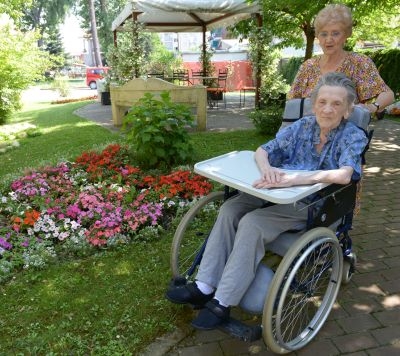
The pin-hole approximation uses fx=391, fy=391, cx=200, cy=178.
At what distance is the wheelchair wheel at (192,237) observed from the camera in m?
2.39

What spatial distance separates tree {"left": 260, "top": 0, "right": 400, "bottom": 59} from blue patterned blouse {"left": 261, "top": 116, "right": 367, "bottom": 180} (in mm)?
4887

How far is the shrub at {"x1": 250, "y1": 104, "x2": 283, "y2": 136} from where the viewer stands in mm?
6920

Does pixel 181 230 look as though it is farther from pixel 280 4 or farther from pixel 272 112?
pixel 280 4

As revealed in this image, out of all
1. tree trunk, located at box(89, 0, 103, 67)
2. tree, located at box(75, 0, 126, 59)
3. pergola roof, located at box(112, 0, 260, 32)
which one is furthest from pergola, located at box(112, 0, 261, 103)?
tree, located at box(75, 0, 126, 59)

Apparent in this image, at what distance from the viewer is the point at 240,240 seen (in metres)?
2.04

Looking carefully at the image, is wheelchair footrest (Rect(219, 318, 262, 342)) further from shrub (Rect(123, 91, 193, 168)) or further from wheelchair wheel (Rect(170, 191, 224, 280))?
shrub (Rect(123, 91, 193, 168))

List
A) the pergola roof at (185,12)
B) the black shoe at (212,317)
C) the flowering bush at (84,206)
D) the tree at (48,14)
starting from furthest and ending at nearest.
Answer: the tree at (48,14), the pergola roof at (185,12), the flowering bush at (84,206), the black shoe at (212,317)

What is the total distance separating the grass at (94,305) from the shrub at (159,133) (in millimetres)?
1447

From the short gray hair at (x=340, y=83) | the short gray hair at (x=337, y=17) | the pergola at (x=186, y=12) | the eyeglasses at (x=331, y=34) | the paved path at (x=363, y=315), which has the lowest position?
the paved path at (x=363, y=315)

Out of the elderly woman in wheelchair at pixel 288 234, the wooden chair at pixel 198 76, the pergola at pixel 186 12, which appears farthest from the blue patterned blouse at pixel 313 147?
the wooden chair at pixel 198 76

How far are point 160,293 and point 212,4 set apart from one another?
7878 mm

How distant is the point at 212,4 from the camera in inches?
352

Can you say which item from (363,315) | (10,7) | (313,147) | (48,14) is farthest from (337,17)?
(48,14)

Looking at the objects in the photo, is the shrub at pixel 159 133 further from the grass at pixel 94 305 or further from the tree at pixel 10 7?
the tree at pixel 10 7
